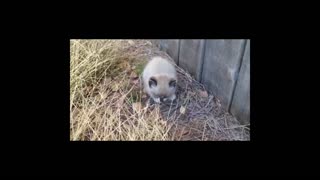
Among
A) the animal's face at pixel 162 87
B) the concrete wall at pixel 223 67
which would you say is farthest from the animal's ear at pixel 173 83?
the concrete wall at pixel 223 67

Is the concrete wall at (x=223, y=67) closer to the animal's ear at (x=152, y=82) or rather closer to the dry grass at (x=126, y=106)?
the dry grass at (x=126, y=106)

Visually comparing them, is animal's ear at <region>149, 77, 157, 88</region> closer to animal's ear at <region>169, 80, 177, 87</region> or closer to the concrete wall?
animal's ear at <region>169, 80, 177, 87</region>

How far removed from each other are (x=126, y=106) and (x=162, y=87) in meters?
0.23

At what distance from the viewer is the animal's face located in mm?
1978

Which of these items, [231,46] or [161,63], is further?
[161,63]

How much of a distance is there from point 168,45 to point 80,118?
782mm

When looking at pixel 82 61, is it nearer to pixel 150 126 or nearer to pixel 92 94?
pixel 92 94

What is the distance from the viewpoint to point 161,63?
6.85 ft

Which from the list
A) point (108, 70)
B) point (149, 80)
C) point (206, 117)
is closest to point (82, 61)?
point (108, 70)

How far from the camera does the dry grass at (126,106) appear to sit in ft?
5.59

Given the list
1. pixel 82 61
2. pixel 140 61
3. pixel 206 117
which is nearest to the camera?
pixel 206 117

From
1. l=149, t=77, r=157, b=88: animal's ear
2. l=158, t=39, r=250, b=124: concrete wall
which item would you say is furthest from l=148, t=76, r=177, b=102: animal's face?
l=158, t=39, r=250, b=124: concrete wall

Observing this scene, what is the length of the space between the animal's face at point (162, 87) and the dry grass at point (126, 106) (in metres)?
0.05

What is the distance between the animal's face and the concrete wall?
6.5 inches
